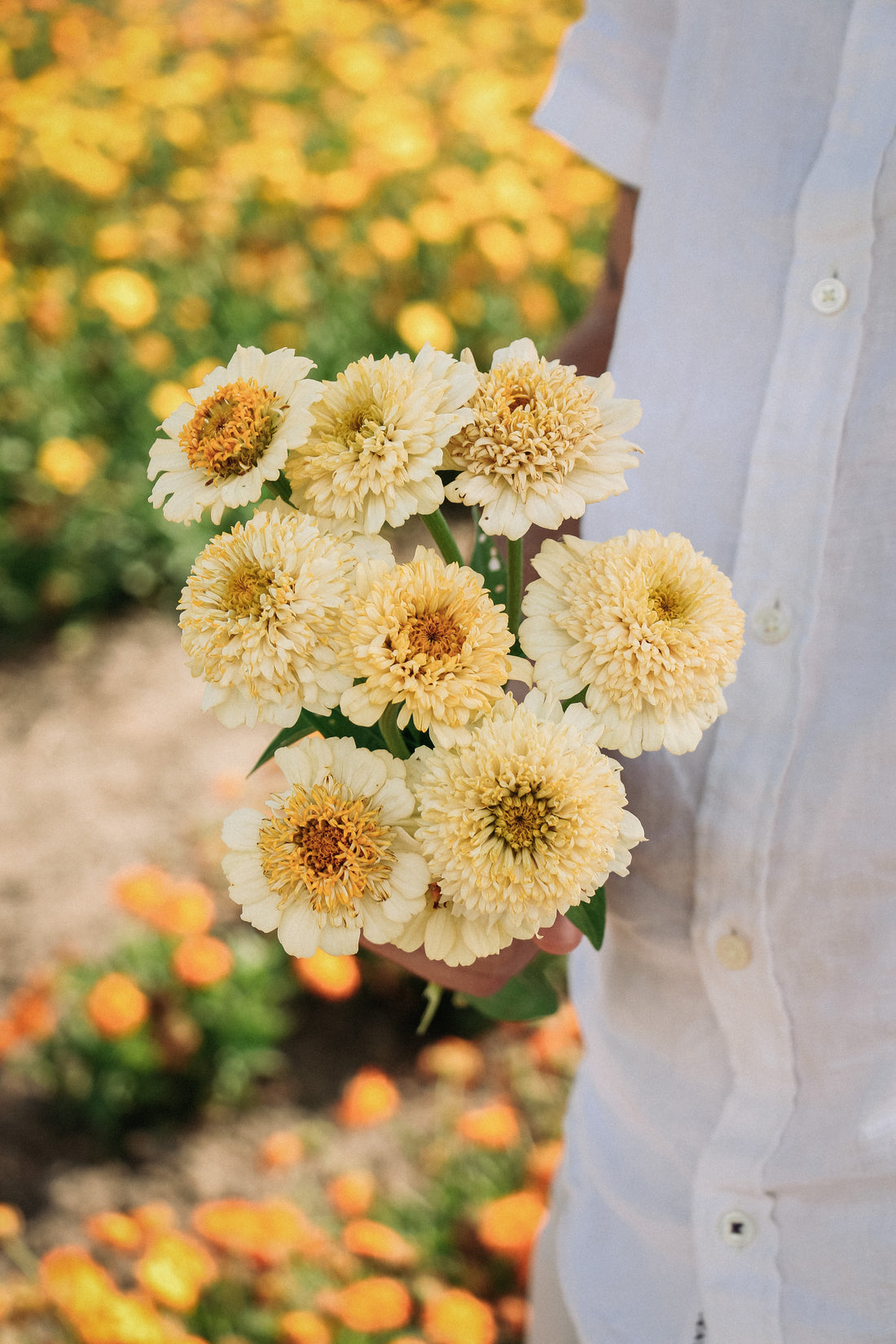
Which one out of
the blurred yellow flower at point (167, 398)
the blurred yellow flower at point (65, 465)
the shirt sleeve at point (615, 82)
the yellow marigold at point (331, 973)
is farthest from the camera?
the blurred yellow flower at point (65, 465)

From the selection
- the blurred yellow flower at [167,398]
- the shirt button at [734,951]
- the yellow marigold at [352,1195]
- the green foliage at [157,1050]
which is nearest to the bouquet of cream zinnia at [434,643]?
the shirt button at [734,951]

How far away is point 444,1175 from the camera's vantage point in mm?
1521

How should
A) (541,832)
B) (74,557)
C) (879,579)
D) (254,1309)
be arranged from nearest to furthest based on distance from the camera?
(541,832)
(879,579)
(254,1309)
(74,557)

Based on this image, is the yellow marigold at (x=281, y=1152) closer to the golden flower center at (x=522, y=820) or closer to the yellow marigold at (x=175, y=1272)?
the yellow marigold at (x=175, y=1272)

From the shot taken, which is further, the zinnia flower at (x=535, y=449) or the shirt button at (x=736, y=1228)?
the shirt button at (x=736, y=1228)

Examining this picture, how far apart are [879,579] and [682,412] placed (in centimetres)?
17

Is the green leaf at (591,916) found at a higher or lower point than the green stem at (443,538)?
lower

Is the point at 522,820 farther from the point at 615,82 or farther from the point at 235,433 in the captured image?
the point at 615,82

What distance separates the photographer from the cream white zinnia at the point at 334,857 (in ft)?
1.51

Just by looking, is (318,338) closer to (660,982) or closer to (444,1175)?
(444,1175)

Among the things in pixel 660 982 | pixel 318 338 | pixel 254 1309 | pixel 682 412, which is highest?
pixel 318 338

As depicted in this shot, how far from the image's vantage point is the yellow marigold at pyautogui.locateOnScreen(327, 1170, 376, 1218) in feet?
4.75

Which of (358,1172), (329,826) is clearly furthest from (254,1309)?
(329,826)

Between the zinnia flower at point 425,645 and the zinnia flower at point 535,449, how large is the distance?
35 millimetres
